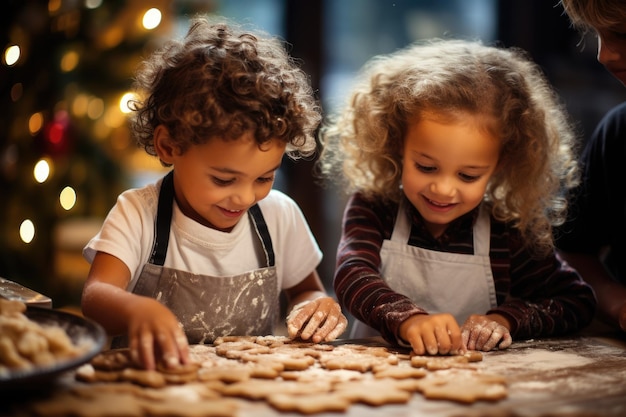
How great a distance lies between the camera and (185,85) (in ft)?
5.24

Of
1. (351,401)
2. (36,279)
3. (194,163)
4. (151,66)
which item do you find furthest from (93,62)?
(351,401)

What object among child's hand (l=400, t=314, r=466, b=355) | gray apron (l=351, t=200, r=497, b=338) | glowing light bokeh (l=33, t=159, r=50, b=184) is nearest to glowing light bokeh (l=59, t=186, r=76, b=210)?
glowing light bokeh (l=33, t=159, r=50, b=184)

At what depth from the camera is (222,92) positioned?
5.24 feet

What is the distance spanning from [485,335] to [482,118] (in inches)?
20.1

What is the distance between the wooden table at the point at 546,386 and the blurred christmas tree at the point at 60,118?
155 centimetres

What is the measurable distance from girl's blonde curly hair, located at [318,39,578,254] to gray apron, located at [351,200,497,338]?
0.08 meters

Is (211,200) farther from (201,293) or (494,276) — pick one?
(494,276)

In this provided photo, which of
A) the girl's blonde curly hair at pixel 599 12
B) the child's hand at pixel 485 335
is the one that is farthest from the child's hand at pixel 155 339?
the girl's blonde curly hair at pixel 599 12

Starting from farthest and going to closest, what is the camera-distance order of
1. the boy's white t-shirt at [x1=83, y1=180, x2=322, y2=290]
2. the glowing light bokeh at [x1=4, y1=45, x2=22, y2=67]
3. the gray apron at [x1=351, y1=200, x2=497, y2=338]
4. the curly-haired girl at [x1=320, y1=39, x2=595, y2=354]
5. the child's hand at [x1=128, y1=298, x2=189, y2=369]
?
the glowing light bokeh at [x1=4, y1=45, x2=22, y2=67] → the gray apron at [x1=351, y1=200, x2=497, y2=338] → the curly-haired girl at [x1=320, y1=39, x2=595, y2=354] → the boy's white t-shirt at [x1=83, y1=180, x2=322, y2=290] → the child's hand at [x1=128, y1=298, x2=189, y2=369]

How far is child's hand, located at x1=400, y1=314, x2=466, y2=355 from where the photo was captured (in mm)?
1507

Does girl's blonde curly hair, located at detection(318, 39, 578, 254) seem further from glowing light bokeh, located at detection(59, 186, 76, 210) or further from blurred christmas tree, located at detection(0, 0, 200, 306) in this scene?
glowing light bokeh, located at detection(59, 186, 76, 210)

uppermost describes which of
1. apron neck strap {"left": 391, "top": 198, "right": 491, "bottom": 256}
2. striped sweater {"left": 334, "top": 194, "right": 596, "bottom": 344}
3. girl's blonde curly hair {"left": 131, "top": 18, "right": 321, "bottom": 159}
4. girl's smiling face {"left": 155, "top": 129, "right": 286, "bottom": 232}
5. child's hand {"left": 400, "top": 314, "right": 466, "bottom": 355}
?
girl's blonde curly hair {"left": 131, "top": 18, "right": 321, "bottom": 159}

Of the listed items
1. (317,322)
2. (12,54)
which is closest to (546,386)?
(317,322)

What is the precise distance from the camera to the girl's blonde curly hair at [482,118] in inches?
70.7
